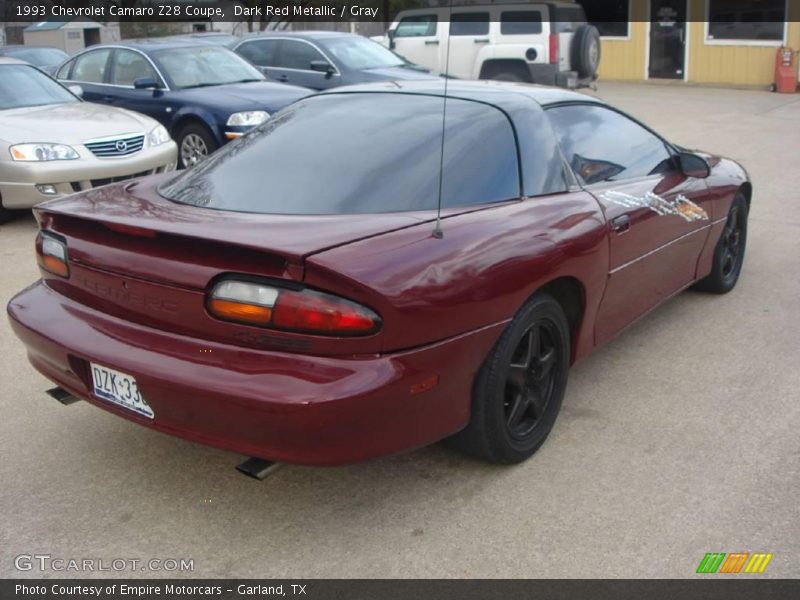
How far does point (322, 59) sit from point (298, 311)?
10.1 metres

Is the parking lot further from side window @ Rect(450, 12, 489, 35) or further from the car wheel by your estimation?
side window @ Rect(450, 12, 489, 35)

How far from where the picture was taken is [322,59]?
40.3 ft

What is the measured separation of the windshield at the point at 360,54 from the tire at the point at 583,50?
14.9 feet

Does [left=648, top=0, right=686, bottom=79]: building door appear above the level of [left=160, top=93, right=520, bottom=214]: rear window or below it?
above

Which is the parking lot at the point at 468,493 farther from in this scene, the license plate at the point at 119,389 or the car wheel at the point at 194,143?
the car wheel at the point at 194,143

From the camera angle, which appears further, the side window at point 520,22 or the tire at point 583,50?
the tire at point 583,50

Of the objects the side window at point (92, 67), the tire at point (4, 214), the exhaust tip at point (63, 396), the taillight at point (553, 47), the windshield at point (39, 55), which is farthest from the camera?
the windshield at point (39, 55)

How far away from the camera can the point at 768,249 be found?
22.5 ft

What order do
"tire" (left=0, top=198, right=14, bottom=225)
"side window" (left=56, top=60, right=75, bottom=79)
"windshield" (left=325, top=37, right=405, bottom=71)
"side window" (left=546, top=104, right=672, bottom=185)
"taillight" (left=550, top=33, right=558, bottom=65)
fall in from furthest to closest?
"taillight" (left=550, top=33, right=558, bottom=65) < "windshield" (left=325, top=37, right=405, bottom=71) < "side window" (left=56, top=60, right=75, bottom=79) < "tire" (left=0, top=198, right=14, bottom=225) < "side window" (left=546, top=104, right=672, bottom=185)

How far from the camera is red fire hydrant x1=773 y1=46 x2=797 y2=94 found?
18938mm

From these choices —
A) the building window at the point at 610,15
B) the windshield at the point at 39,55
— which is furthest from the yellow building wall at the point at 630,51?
the windshield at the point at 39,55

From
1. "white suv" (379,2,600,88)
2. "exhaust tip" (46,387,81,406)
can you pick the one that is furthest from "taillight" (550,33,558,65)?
"exhaust tip" (46,387,81,406)

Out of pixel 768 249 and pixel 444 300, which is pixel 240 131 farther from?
pixel 444 300

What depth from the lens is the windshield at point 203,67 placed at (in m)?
9.95
